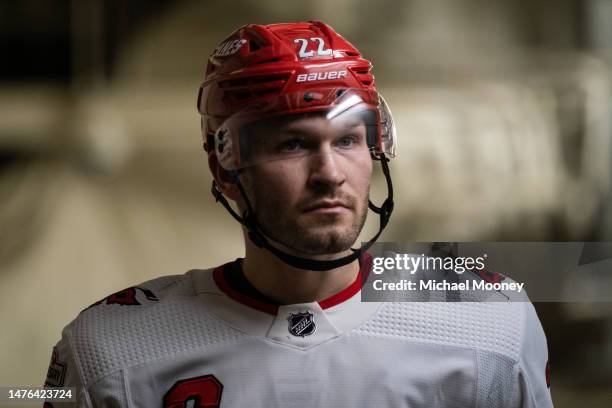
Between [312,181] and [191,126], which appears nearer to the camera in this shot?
[312,181]

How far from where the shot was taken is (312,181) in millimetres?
1435

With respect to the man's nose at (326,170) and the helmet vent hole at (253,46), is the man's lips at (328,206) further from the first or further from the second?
the helmet vent hole at (253,46)

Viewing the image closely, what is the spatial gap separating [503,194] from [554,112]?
1.20 feet

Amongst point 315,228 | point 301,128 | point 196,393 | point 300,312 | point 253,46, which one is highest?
point 253,46

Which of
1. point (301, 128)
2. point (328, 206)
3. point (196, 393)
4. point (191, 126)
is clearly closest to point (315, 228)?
point (328, 206)

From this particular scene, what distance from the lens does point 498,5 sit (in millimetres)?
2566

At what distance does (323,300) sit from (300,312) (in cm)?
4

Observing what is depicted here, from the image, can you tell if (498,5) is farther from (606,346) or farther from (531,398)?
(531,398)

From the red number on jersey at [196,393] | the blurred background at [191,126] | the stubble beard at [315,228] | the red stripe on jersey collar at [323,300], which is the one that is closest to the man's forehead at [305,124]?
the stubble beard at [315,228]

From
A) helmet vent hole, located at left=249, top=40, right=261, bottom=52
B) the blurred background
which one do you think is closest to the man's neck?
helmet vent hole, located at left=249, top=40, right=261, bottom=52

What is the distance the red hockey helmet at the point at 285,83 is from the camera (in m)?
1.47

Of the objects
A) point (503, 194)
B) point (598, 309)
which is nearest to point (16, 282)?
point (503, 194)

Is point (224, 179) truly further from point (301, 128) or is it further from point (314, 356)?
point (314, 356)

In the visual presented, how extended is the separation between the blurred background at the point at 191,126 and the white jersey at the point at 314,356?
0.73 meters
